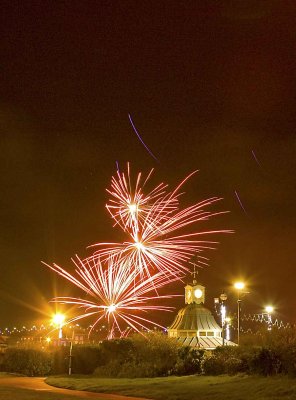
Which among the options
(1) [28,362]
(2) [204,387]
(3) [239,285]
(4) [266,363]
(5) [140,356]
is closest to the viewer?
(2) [204,387]

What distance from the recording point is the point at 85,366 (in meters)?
37.6

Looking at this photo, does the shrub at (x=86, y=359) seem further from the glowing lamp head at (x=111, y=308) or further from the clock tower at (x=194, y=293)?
the clock tower at (x=194, y=293)

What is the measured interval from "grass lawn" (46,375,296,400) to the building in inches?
1099

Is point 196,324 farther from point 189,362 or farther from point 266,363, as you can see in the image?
point 266,363

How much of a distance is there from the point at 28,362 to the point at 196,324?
76.4 feet

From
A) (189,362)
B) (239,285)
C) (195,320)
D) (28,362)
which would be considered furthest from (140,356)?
(195,320)

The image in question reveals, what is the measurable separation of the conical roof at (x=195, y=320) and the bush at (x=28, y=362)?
22106mm

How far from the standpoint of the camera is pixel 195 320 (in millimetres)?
58969

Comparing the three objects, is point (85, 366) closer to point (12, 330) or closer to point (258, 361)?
point (258, 361)

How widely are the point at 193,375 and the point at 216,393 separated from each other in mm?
7364

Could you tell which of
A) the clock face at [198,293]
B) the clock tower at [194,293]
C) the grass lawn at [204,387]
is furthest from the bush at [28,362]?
the clock face at [198,293]

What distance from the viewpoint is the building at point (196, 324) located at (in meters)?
56.3

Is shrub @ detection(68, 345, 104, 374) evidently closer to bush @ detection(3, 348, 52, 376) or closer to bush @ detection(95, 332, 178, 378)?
bush @ detection(95, 332, 178, 378)

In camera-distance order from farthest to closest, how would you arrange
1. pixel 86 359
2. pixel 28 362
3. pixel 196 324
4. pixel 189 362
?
pixel 196 324 < pixel 28 362 < pixel 86 359 < pixel 189 362
